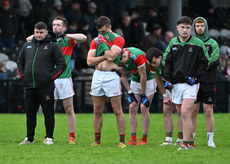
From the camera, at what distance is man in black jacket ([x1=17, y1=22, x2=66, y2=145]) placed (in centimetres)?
1039

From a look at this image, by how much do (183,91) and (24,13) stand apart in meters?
12.5

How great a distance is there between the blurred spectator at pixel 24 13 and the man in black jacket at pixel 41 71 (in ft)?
34.9

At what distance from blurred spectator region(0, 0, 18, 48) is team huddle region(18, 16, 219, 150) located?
31.3 ft

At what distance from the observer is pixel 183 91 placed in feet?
32.1

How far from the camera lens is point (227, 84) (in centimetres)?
1991

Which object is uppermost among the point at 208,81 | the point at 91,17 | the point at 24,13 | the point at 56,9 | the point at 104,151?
the point at 56,9

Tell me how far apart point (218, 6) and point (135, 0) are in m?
4.22

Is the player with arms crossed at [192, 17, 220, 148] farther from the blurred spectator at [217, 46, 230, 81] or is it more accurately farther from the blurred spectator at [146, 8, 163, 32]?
the blurred spectator at [146, 8, 163, 32]

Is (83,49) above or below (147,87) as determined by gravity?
above

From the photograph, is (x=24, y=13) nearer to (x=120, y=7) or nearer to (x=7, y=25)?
(x=7, y=25)

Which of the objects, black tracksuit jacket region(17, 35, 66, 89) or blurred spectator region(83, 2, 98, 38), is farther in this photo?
blurred spectator region(83, 2, 98, 38)

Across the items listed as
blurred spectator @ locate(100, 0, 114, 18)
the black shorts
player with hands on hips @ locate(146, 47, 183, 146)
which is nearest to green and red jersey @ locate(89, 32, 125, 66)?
player with hands on hips @ locate(146, 47, 183, 146)

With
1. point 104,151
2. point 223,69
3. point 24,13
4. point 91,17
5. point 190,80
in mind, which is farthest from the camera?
point 91,17

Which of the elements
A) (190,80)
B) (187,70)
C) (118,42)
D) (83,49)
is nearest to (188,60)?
(187,70)
